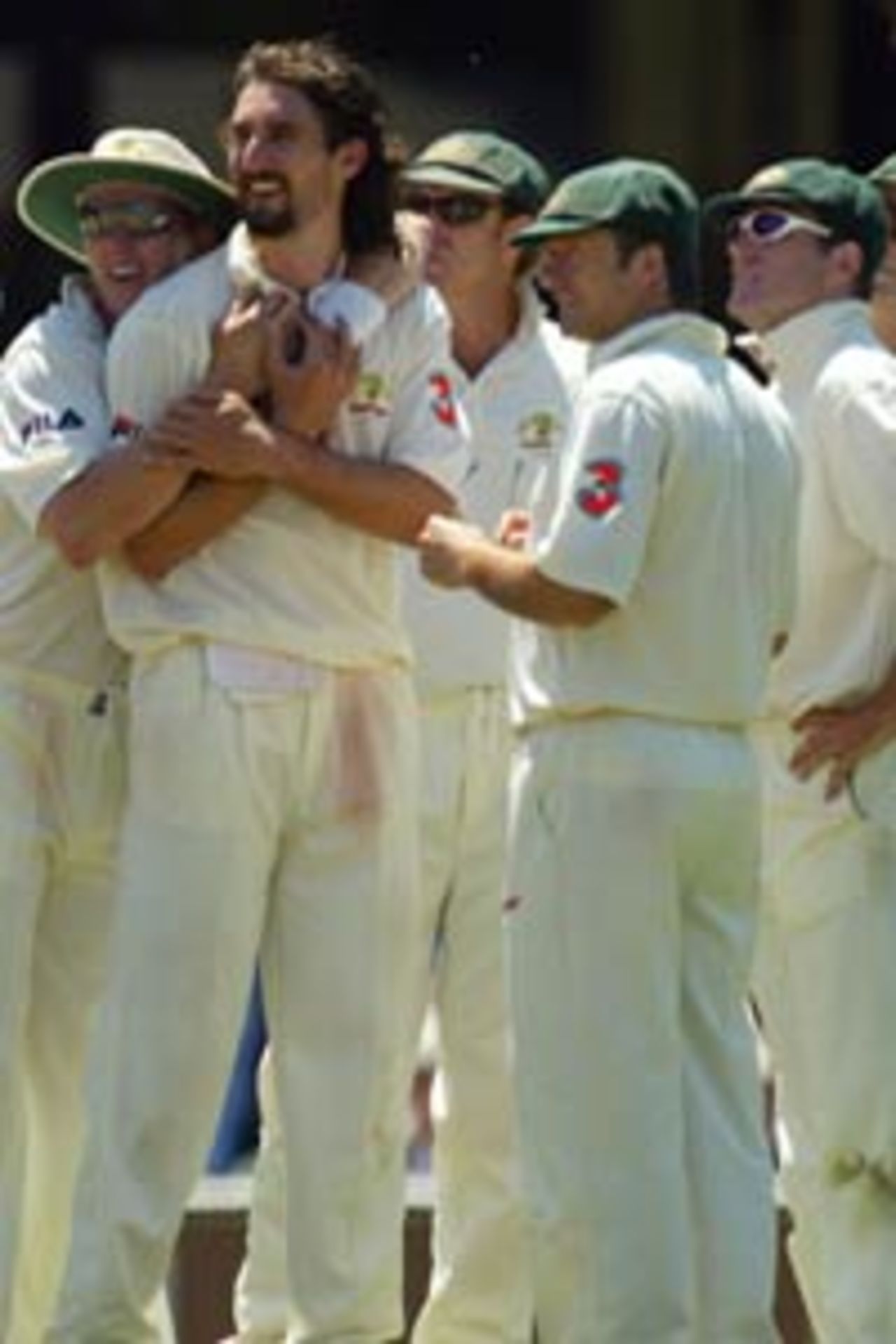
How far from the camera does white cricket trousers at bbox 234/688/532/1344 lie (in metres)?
8.98

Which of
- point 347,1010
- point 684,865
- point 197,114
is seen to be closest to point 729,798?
point 684,865

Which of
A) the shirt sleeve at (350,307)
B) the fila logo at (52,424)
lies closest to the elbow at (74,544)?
the fila logo at (52,424)

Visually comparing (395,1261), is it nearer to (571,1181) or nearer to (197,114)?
(571,1181)

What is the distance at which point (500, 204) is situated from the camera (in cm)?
924

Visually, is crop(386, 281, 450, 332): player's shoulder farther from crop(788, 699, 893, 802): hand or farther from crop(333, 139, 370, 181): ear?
crop(788, 699, 893, 802): hand

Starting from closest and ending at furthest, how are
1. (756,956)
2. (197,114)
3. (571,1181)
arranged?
1. (571,1181)
2. (756,956)
3. (197,114)

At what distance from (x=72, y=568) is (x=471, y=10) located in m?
4.64

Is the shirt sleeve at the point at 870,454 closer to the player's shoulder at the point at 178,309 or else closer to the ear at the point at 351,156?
the ear at the point at 351,156

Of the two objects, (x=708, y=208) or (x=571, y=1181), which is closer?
(x=571, y=1181)

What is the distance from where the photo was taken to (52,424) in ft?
27.7

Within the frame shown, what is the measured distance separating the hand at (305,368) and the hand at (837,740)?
3.24 ft

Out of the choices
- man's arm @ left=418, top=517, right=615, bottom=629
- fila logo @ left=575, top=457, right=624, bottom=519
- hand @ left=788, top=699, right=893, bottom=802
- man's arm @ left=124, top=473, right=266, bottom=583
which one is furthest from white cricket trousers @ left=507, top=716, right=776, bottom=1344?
man's arm @ left=124, top=473, right=266, bottom=583

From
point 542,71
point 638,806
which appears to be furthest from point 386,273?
point 542,71

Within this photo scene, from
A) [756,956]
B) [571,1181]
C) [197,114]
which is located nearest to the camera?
[571,1181]
